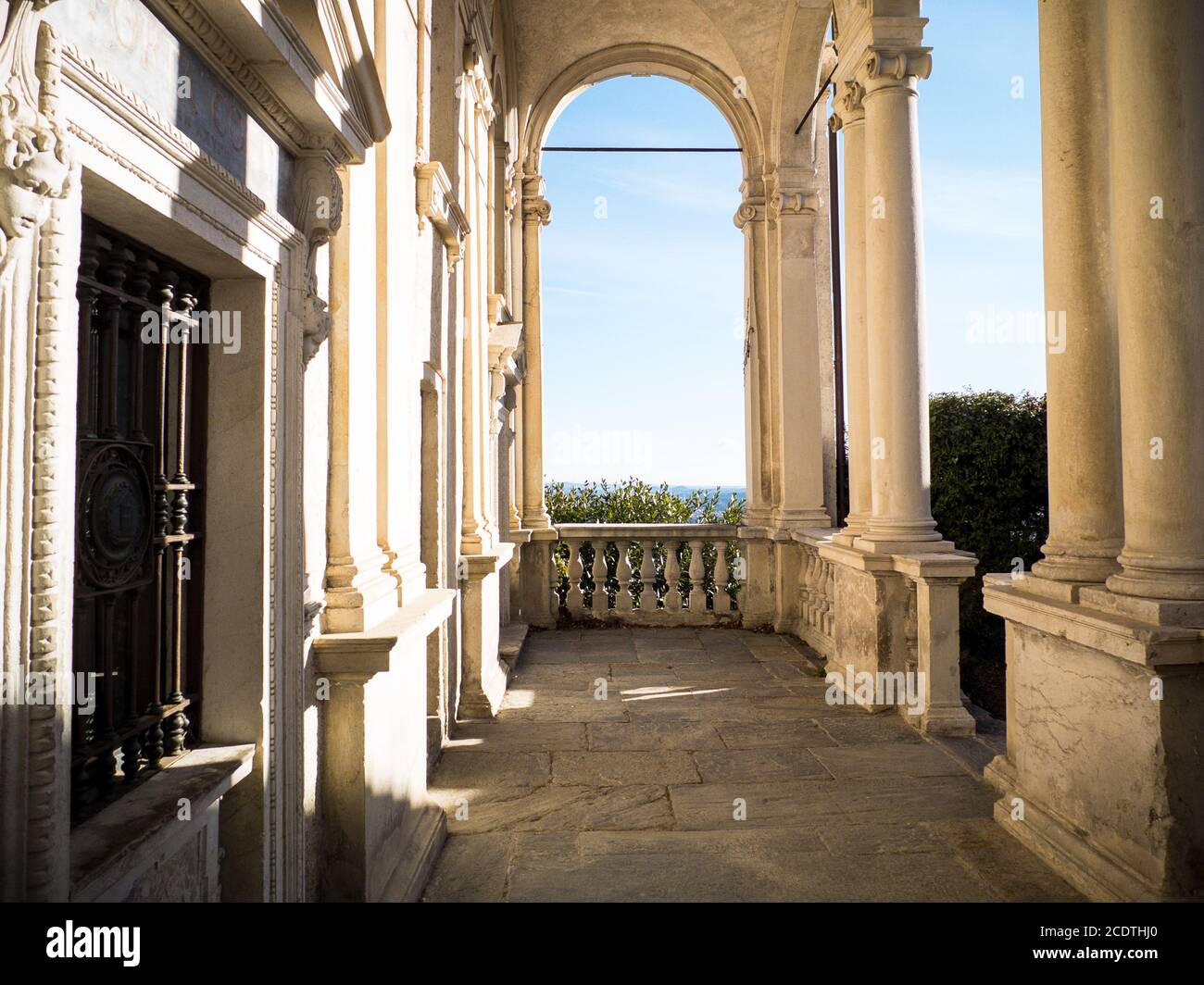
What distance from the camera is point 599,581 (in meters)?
11.5

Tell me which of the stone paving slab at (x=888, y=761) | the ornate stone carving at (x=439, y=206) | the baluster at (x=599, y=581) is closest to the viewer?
the ornate stone carving at (x=439, y=206)

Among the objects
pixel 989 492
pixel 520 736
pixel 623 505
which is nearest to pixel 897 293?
pixel 989 492

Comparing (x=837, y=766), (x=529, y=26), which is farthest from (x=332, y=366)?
(x=529, y=26)

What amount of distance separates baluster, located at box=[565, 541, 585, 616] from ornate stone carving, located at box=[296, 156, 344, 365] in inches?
332

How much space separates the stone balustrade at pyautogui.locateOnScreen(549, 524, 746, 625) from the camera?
37.5 ft

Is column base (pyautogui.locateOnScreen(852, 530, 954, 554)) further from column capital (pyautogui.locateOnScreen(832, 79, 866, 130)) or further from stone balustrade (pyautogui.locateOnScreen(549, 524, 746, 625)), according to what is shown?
stone balustrade (pyautogui.locateOnScreen(549, 524, 746, 625))

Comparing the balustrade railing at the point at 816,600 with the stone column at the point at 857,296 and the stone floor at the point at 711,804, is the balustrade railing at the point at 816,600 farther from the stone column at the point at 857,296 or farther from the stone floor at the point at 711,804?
the stone floor at the point at 711,804

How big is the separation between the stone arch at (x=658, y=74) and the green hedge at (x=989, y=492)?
426 centimetres

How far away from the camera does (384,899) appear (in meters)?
3.56

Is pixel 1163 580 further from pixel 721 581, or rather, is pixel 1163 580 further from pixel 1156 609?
pixel 721 581

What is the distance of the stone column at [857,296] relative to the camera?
26.2ft

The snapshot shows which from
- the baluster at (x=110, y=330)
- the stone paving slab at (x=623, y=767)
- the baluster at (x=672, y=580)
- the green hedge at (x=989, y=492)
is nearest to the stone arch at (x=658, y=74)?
the green hedge at (x=989, y=492)

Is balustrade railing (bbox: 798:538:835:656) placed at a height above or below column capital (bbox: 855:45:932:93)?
below

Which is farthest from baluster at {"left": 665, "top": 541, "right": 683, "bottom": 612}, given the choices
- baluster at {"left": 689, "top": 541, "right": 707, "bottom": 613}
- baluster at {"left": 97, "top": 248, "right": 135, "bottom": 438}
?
baluster at {"left": 97, "top": 248, "right": 135, "bottom": 438}
